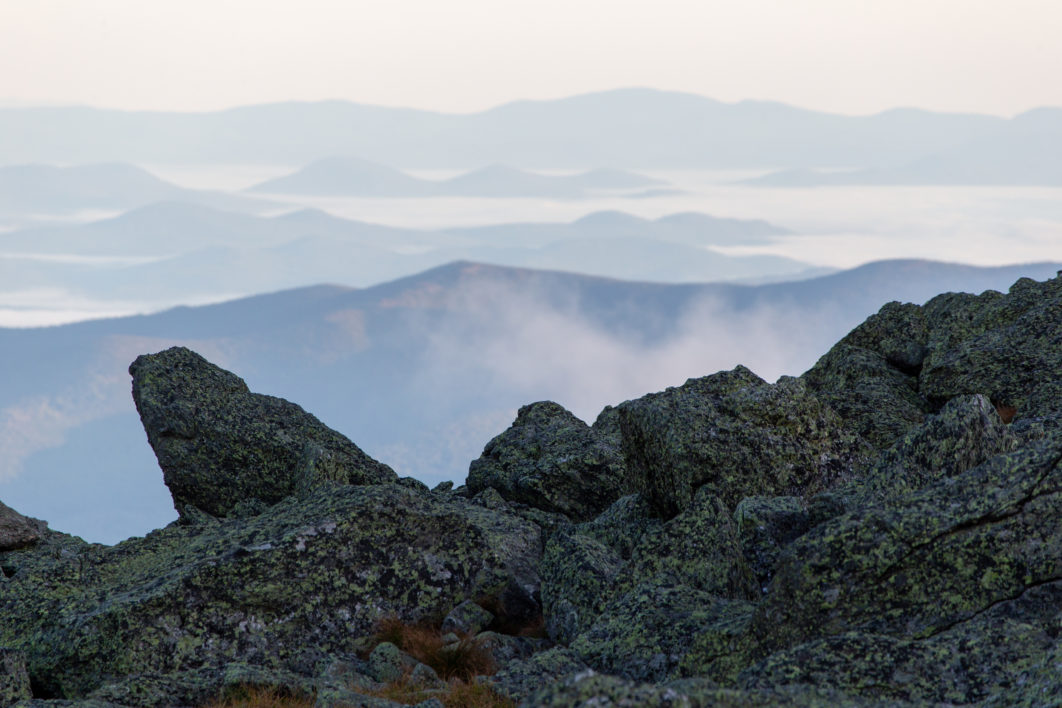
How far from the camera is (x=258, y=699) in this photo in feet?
51.1

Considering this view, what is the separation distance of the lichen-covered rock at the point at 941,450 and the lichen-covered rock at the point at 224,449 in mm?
16680

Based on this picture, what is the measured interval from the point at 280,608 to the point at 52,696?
4.37m

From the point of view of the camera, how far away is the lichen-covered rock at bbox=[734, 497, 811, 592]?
17359 millimetres

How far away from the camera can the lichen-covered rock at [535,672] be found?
50.0ft

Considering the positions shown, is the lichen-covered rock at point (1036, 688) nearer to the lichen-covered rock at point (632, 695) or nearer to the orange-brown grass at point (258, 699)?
the lichen-covered rock at point (632, 695)

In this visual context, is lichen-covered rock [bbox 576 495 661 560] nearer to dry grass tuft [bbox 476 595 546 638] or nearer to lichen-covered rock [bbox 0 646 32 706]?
dry grass tuft [bbox 476 595 546 638]

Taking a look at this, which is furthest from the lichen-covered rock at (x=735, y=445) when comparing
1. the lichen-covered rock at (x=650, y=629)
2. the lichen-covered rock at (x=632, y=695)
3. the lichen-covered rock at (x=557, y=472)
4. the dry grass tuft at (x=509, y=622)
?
the lichen-covered rock at (x=632, y=695)

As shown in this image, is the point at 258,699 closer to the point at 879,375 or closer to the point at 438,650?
the point at 438,650

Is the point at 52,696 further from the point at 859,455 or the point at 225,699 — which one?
the point at 859,455

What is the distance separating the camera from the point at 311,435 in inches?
1297

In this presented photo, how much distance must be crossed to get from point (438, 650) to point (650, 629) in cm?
473

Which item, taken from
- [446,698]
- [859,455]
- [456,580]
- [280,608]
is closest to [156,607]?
[280,608]

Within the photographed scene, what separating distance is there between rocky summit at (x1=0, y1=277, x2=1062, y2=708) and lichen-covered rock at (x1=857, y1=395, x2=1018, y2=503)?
0.05m

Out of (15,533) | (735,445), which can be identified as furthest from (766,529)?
(15,533)
